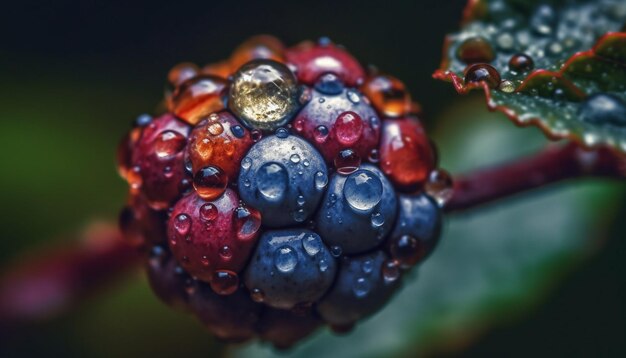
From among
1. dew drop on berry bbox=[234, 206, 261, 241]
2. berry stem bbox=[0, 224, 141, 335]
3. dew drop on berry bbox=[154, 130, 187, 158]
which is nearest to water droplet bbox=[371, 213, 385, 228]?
dew drop on berry bbox=[234, 206, 261, 241]

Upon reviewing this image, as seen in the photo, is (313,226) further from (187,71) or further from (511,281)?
(511,281)

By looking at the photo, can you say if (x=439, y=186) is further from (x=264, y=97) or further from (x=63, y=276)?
(x=63, y=276)

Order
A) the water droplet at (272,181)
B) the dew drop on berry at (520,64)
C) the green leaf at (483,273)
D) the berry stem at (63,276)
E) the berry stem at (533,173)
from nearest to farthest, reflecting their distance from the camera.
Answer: the water droplet at (272,181) → the dew drop on berry at (520,64) → the berry stem at (533,173) → the berry stem at (63,276) → the green leaf at (483,273)

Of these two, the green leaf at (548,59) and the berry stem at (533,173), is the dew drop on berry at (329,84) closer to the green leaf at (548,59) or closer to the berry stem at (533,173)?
the green leaf at (548,59)

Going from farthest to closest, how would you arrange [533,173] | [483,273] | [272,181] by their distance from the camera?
[483,273]
[533,173]
[272,181]

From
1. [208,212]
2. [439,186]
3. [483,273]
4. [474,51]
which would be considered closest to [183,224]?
[208,212]

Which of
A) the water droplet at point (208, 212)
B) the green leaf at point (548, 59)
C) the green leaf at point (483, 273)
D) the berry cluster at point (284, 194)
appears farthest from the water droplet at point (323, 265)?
the green leaf at point (483, 273)
